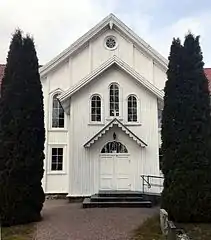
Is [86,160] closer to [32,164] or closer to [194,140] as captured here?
[32,164]

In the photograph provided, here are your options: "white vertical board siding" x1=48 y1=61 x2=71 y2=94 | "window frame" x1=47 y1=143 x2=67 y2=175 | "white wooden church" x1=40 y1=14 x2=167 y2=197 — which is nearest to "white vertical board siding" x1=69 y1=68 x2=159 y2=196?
"white wooden church" x1=40 y1=14 x2=167 y2=197

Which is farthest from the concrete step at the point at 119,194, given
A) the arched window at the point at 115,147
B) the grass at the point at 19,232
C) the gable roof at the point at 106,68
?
the grass at the point at 19,232

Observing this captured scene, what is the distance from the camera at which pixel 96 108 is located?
806 inches

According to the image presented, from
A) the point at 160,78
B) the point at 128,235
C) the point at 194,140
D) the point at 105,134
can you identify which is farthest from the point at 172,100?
the point at 160,78

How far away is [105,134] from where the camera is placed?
19.7m

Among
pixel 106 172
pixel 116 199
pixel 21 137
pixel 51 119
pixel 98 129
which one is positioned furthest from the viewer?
pixel 51 119

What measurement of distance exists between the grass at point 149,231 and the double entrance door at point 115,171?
651cm

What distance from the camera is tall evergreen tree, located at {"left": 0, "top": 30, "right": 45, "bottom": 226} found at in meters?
12.8

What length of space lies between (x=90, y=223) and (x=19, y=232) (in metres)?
2.31

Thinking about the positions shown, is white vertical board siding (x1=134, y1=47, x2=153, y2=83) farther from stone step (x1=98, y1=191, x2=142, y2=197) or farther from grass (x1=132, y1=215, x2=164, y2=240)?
grass (x1=132, y1=215, x2=164, y2=240)

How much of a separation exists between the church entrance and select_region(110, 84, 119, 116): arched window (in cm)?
177

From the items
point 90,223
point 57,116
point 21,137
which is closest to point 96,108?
point 57,116

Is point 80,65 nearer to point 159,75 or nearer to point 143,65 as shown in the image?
point 143,65

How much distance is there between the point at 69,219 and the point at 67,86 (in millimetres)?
11893
